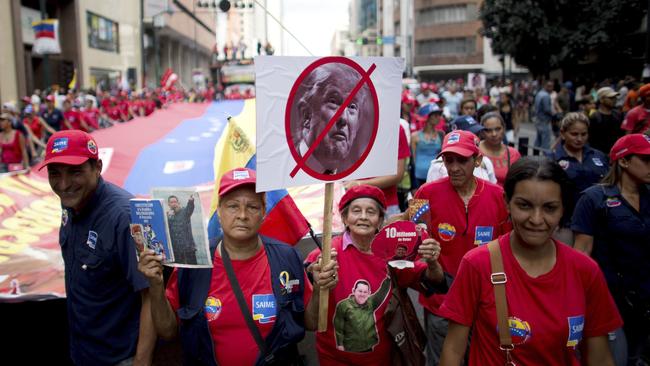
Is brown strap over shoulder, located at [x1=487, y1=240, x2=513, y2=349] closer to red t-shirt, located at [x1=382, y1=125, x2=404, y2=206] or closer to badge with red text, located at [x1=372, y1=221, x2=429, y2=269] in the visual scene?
badge with red text, located at [x1=372, y1=221, x2=429, y2=269]

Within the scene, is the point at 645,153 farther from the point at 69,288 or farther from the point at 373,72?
the point at 69,288

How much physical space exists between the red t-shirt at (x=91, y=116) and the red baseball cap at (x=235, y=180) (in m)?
16.0

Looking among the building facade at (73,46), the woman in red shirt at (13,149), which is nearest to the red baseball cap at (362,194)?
the woman in red shirt at (13,149)

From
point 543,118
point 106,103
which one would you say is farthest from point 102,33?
point 543,118

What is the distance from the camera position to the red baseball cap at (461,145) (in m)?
3.90

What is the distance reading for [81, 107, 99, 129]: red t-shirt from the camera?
58.7 ft

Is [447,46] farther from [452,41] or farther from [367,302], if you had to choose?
[367,302]

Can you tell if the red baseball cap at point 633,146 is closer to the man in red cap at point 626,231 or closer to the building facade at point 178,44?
the man in red cap at point 626,231

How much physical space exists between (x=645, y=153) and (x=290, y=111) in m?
2.35

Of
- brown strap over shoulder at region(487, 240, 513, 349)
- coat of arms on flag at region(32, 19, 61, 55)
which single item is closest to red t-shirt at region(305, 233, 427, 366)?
brown strap over shoulder at region(487, 240, 513, 349)

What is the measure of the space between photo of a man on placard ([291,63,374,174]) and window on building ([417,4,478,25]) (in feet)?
237

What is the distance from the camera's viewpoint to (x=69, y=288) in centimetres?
317

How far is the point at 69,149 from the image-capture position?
3043mm

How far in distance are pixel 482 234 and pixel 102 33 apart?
40.9 m
